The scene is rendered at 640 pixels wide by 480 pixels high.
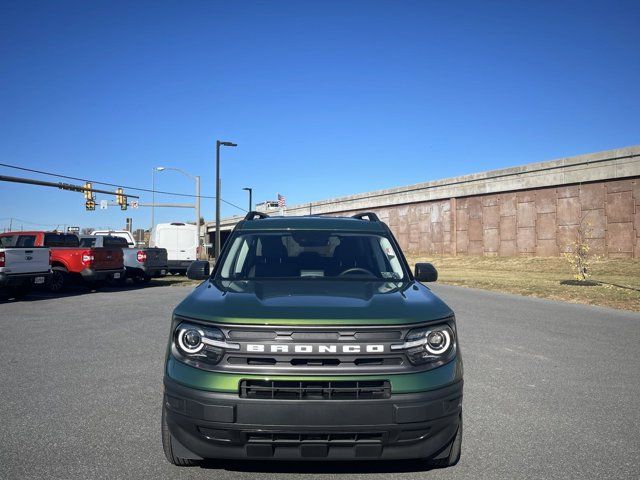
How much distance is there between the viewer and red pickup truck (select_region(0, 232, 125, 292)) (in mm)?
18453

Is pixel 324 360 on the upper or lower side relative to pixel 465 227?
lower

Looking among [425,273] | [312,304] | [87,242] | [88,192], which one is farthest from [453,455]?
[88,192]

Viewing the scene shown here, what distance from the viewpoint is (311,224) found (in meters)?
5.18

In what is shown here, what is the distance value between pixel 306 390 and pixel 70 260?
1768 cm

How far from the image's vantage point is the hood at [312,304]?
10.7 ft

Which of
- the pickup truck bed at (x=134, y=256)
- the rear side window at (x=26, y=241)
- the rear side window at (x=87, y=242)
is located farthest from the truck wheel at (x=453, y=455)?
the rear side window at (x=87, y=242)

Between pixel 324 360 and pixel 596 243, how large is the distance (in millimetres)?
30820

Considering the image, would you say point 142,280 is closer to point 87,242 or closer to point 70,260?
point 87,242

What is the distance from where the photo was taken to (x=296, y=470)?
150 inches

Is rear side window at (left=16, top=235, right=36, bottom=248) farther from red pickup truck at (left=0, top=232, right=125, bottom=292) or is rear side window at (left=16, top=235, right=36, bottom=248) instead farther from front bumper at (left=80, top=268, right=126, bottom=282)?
front bumper at (left=80, top=268, right=126, bottom=282)

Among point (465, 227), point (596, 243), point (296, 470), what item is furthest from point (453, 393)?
point (465, 227)

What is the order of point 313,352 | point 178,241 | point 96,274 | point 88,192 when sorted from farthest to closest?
point 88,192 < point 178,241 < point 96,274 < point 313,352

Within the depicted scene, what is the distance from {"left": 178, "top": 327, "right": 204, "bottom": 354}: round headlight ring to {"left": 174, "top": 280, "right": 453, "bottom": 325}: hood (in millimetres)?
91

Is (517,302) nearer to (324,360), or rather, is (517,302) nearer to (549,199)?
(324,360)
